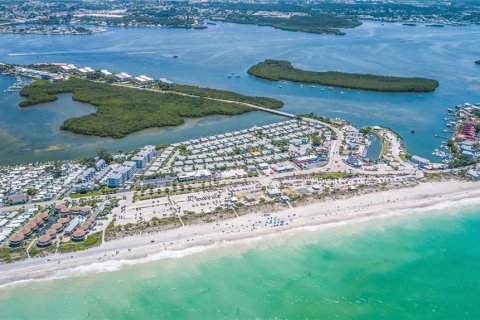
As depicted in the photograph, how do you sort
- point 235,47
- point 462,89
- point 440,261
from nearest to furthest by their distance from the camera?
1. point 440,261
2. point 462,89
3. point 235,47

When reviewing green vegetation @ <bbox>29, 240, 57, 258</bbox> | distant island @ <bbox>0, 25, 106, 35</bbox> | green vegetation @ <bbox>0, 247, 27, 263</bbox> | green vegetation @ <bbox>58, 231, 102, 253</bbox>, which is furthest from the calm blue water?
green vegetation @ <bbox>58, 231, 102, 253</bbox>

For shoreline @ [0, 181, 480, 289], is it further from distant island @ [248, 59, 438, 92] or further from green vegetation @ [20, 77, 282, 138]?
distant island @ [248, 59, 438, 92]

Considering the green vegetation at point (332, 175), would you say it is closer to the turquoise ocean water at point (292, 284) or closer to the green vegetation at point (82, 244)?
the turquoise ocean water at point (292, 284)

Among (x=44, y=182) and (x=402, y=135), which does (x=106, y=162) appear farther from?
(x=402, y=135)

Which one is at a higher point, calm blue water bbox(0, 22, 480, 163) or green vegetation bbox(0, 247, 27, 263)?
calm blue water bbox(0, 22, 480, 163)

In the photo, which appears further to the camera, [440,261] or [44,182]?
[44,182]

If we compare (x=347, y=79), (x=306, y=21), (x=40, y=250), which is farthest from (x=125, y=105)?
(x=306, y=21)

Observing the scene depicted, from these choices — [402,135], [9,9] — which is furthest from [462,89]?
[9,9]
